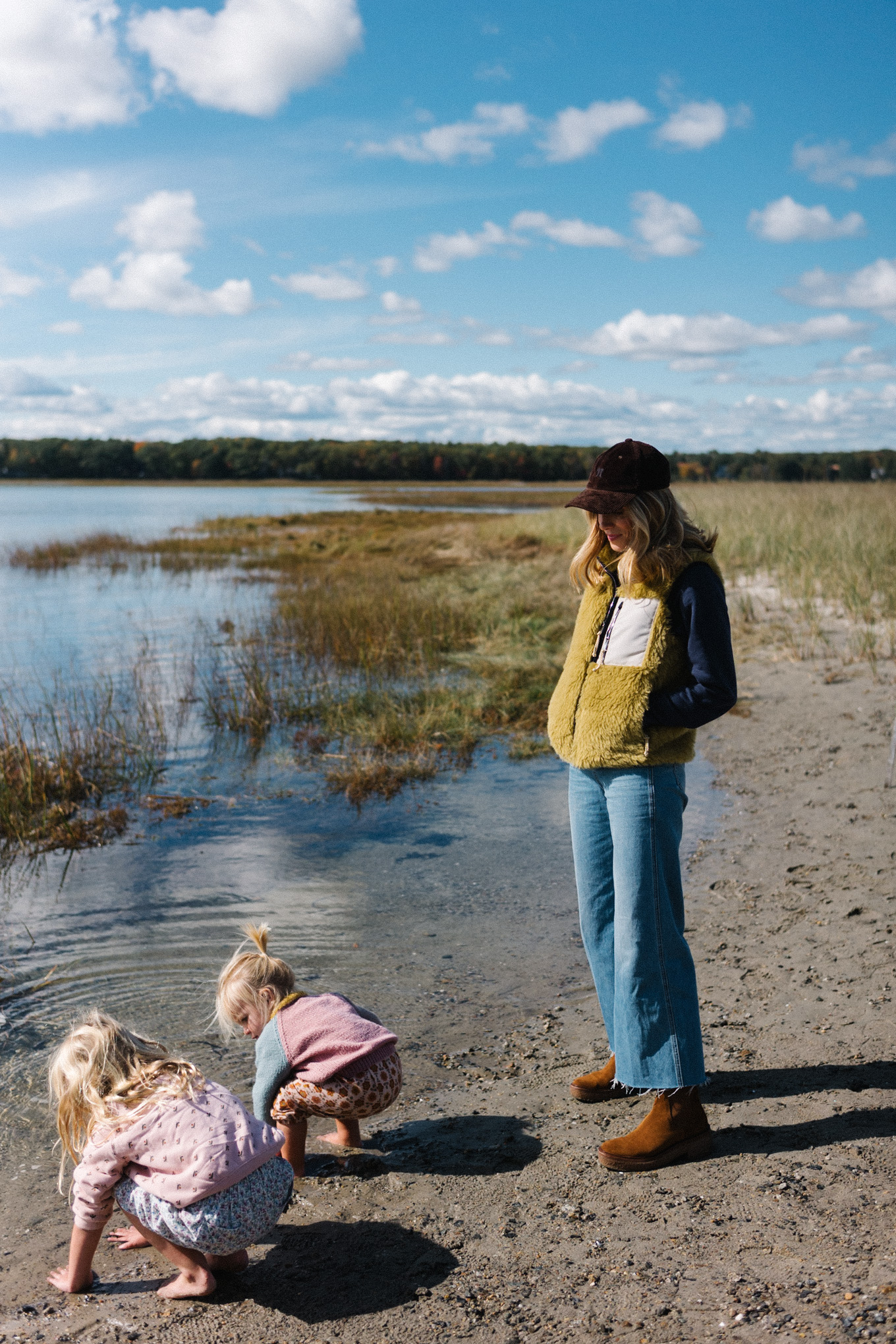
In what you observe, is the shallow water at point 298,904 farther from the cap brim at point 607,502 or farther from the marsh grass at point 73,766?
the cap brim at point 607,502

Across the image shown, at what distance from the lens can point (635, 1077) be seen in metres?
3.12

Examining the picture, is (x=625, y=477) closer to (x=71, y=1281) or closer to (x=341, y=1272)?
(x=341, y=1272)

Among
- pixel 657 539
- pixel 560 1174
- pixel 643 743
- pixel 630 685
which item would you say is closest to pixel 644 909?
pixel 643 743

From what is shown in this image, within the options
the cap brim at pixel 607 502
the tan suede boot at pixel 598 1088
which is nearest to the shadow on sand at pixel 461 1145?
the tan suede boot at pixel 598 1088

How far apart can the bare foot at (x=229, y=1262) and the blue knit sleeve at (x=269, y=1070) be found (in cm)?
43

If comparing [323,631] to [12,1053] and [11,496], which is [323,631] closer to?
[12,1053]

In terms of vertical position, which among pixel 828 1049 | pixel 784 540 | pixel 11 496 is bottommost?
pixel 828 1049

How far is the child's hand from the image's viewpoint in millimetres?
2797

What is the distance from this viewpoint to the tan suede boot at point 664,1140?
311cm

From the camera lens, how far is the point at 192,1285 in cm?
275

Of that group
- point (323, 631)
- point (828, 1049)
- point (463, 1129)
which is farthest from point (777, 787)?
point (323, 631)

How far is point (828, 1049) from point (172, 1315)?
2539 mm

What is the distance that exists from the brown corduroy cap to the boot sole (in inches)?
79.2

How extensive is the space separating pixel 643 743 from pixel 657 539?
2.02 ft
